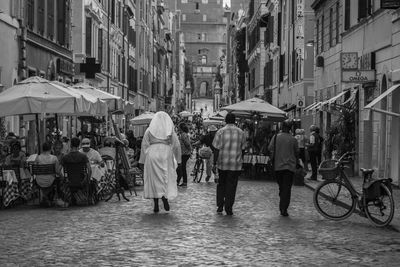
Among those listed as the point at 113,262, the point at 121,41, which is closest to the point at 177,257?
the point at 113,262

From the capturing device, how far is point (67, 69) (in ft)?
122

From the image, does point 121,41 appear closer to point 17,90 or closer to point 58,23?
point 58,23

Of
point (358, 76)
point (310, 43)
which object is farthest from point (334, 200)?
point (310, 43)

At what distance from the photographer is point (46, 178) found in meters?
17.2

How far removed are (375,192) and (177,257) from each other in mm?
4973

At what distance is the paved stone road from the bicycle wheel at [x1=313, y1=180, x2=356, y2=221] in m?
0.21

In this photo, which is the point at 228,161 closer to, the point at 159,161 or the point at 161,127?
the point at 159,161

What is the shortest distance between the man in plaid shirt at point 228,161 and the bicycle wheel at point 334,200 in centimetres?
156

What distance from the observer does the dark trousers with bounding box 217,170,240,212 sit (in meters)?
15.8

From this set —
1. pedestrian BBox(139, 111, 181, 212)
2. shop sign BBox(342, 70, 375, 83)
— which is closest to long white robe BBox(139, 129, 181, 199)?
pedestrian BBox(139, 111, 181, 212)

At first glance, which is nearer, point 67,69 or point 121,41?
point 67,69

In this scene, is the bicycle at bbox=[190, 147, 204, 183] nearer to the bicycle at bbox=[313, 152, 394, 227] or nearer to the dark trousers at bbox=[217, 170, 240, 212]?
the dark trousers at bbox=[217, 170, 240, 212]

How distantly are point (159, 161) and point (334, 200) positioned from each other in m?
3.29

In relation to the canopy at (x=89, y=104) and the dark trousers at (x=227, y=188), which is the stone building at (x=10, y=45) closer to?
the canopy at (x=89, y=104)
